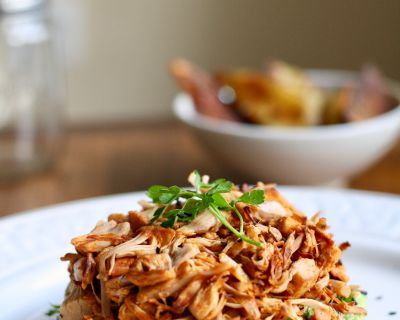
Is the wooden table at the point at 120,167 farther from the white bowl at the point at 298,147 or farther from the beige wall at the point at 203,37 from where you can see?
the beige wall at the point at 203,37

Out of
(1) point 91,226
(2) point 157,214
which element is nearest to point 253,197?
(2) point 157,214

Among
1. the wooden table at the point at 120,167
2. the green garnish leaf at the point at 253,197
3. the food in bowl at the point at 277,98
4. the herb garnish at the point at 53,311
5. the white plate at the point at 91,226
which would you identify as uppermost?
the green garnish leaf at the point at 253,197

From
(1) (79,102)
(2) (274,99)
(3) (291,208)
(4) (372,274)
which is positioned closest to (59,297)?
(3) (291,208)

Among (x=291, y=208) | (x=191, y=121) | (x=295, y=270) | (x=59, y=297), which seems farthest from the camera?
(x=191, y=121)

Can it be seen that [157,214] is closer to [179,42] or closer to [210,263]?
[210,263]

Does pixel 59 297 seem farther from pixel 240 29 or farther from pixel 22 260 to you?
pixel 240 29

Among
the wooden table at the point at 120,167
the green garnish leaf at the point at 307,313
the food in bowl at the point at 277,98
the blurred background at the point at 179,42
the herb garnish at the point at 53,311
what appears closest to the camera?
the green garnish leaf at the point at 307,313

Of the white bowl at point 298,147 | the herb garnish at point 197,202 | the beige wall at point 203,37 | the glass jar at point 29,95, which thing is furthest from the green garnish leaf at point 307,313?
the beige wall at point 203,37
